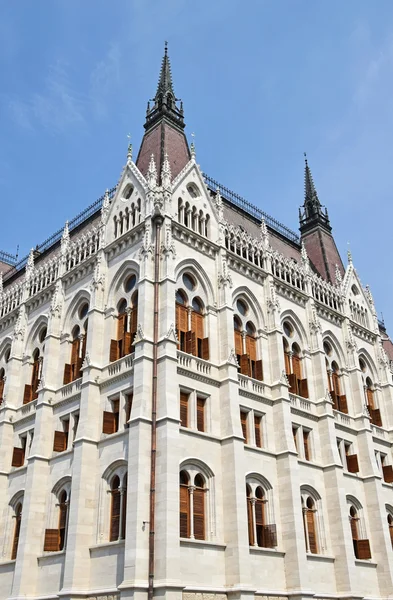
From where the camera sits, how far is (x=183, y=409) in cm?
3278

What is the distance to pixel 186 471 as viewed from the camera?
1224 inches

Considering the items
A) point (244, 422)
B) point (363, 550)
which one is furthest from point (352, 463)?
point (244, 422)

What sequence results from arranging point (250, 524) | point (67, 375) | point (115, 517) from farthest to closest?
point (67, 375) < point (250, 524) < point (115, 517)

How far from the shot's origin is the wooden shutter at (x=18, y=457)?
1537 inches

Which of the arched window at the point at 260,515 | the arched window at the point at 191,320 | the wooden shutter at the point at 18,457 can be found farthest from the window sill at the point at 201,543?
the wooden shutter at the point at 18,457

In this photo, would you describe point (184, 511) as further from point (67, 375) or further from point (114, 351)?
point (67, 375)

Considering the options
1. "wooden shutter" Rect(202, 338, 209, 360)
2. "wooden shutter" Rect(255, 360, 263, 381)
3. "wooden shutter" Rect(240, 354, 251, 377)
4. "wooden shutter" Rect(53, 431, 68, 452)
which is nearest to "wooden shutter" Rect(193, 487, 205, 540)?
"wooden shutter" Rect(202, 338, 209, 360)

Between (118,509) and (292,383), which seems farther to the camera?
(292,383)

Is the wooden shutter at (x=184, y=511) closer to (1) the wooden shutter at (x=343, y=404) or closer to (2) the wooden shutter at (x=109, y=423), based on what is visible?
(2) the wooden shutter at (x=109, y=423)

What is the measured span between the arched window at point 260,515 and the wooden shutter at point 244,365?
6.43 metres

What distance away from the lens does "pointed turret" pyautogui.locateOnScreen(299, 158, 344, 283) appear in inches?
2110

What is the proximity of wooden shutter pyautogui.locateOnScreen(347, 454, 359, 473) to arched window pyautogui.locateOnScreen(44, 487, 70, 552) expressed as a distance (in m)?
19.7

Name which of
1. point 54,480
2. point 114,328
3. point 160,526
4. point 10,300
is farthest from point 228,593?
point 10,300

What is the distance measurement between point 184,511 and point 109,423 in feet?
20.6
